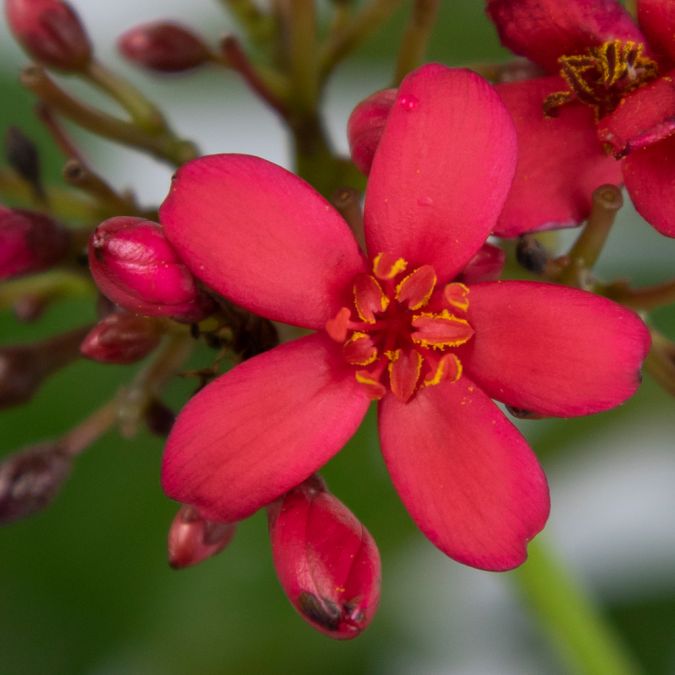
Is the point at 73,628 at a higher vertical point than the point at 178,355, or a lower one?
lower

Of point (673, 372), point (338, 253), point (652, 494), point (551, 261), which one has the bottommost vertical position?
point (652, 494)

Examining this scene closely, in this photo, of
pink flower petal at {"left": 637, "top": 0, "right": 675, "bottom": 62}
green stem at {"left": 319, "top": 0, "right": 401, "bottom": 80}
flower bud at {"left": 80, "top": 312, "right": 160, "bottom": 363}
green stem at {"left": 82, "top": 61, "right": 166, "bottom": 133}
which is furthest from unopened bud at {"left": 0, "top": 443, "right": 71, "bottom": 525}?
pink flower petal at {"left": 637, "top": 0, "right": 675, "bottom": 62}

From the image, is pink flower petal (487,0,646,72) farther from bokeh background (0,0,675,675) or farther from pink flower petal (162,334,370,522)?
bokeh background (0,0,675,675)

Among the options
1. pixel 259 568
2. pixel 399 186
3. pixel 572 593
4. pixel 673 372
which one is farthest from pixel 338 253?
pixel 259 568

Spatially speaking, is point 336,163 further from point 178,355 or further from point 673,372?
point 673,372

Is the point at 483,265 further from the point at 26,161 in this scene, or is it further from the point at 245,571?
the point at 245,571

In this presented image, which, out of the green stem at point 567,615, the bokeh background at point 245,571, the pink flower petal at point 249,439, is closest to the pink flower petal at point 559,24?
the pink flower petal at point 249,439
